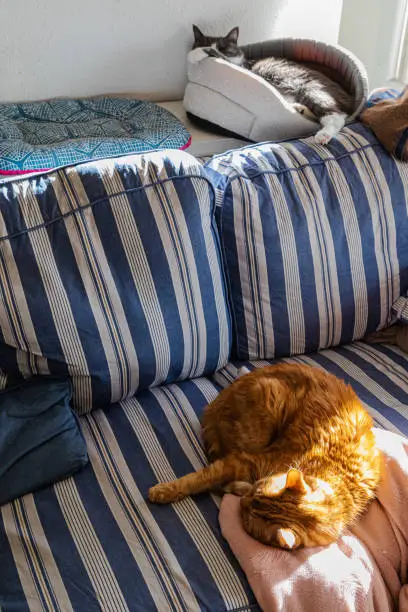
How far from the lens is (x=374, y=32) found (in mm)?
2545

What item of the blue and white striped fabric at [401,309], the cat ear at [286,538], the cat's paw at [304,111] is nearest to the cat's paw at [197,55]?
the cat's paw at [304,111]

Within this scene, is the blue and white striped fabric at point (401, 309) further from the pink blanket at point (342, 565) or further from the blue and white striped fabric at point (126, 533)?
the pink blanket at point (342, 565)

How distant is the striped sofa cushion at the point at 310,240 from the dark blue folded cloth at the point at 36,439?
540 mm

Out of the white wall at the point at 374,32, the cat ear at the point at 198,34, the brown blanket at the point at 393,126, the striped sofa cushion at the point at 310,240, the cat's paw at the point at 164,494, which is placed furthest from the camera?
the white wall at the point at 374,32

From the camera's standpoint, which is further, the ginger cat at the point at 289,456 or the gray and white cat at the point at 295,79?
the gray and white cat at the point at 295,79

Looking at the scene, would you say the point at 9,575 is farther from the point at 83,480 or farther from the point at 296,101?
the point at 296,101

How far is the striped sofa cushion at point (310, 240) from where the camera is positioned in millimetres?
1662

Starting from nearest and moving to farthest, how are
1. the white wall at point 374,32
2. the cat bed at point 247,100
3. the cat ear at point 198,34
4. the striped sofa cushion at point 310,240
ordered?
the striped sofa cushion at point 310,240, the cat bed at point 247,100, the cat ear at point 198,34, the white wall at point 374,32

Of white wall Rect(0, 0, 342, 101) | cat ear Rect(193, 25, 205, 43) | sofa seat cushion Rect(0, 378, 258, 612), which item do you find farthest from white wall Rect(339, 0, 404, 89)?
sofa seat cushion Rect(0, 378, 258, 612)

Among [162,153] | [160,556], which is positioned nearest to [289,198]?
[162,153]

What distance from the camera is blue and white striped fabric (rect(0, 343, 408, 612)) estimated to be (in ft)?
3.82

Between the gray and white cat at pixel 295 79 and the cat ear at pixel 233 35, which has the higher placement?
the cat ear at pixel 233 35

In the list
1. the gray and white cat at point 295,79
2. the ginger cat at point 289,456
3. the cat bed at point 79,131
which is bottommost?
the ginger cat at point 289,456

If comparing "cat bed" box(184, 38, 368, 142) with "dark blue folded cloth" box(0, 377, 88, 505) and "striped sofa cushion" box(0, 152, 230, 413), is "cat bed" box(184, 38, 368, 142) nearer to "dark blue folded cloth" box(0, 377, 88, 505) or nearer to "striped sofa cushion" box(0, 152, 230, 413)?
"striped sofa cushion" box(0, 152, 230, 413)
